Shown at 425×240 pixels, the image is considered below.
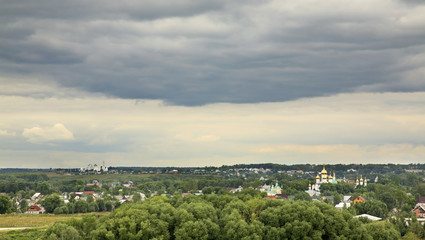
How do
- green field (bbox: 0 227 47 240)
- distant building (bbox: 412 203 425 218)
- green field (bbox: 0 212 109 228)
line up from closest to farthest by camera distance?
1. green field (bbox: 0 227 47 240)
2. green field (bbox: 0 212 109 228)
3. distant building (bbox: 412 203 425 218)

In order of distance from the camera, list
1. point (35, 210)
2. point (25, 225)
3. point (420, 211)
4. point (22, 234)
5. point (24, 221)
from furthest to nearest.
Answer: point (35, 210)
point (420, 211)
point (24, 221)
point (25, 225)
point (22, 234)

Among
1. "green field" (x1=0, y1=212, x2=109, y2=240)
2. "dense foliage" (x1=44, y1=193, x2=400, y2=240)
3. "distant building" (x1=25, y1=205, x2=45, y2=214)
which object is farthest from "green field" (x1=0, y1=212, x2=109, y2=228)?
"dense foliage" (x1=44, y1=193, x2=400, y2=240)

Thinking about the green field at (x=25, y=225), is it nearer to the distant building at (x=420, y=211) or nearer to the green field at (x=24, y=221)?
the green field at (x=24, y=221)

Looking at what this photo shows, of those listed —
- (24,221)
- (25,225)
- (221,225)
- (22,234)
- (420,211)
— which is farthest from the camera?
(420,211)

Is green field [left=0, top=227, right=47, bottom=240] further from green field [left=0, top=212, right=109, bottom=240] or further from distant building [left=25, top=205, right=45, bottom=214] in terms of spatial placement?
distant building [left=25, top=205, right=45, bottom=214]

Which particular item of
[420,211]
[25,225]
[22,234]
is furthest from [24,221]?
[420,211]

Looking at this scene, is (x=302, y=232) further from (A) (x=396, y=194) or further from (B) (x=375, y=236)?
(A) (x=396, y=194)

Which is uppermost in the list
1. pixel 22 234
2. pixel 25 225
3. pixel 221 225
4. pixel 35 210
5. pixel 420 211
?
pixel 221 225

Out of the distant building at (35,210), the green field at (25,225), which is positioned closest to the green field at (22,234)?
the green field at (25,225)

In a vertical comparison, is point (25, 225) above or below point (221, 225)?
below

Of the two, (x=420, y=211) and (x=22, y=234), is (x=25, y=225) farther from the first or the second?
(x=420, y=211)

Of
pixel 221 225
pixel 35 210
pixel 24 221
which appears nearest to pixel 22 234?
pixel 24 221

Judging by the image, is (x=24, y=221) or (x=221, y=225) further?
(x=24, y=221)

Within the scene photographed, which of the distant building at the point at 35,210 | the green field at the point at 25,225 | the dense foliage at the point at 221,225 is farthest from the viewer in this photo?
the distant building at the point at 35,210
